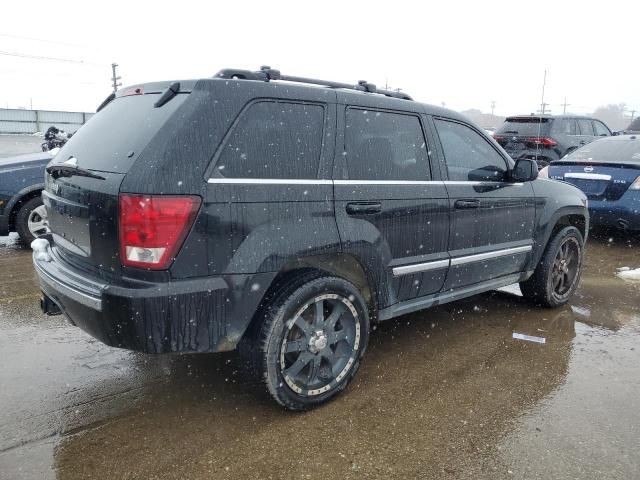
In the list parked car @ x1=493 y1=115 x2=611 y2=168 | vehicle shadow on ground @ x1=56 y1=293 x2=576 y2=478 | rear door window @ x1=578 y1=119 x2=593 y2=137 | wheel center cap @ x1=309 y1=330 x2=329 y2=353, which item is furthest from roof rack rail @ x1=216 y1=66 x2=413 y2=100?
rear door window @ x1=578 y1=119 x2=593 y2=137

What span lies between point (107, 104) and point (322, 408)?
2287mm

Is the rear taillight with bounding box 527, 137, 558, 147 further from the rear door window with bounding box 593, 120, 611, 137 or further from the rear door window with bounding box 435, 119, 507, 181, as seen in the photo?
the rear door window with bounding box 435, 119, 507, 181

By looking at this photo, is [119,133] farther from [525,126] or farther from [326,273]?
[525,126]

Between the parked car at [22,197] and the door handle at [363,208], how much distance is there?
465 cm

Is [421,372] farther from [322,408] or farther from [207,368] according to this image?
[207,368]

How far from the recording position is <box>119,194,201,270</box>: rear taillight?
90.7 inches

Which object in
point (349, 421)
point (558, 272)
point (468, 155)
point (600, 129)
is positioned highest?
point (600, 129)

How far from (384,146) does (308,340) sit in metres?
1.29

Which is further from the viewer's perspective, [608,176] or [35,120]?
[35,120]

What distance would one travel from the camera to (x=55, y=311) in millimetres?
2949

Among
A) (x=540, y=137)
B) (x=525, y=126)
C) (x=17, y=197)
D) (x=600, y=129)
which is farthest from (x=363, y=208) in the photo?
(x=600, y=129)

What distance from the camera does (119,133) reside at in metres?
2.70

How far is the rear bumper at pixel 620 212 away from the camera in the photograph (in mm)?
6641

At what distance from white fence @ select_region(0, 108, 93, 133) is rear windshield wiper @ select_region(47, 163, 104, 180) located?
113 ft
